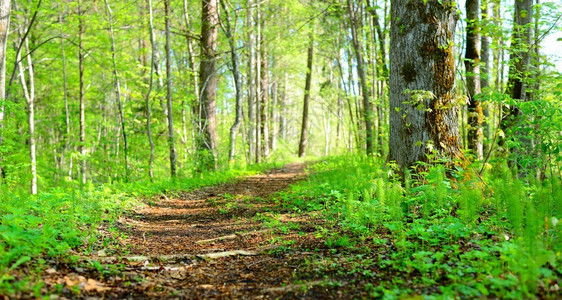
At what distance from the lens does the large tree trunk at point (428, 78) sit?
191 inches

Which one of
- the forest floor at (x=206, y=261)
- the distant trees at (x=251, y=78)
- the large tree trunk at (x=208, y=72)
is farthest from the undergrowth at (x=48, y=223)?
the large tree trunk at (x=208, y=72)

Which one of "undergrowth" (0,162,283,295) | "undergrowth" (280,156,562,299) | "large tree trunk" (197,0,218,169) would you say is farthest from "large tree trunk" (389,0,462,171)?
"large tree trunk" (197,0,218,169)

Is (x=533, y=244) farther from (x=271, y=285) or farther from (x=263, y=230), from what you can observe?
(x=263, y=230)

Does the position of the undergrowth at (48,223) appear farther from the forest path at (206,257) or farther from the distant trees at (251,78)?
the distant trees at (251,78)

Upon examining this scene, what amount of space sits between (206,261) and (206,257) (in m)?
0.06

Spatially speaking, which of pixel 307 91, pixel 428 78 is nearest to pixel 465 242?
pixel 428 78

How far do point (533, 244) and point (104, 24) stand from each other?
14.9 meters

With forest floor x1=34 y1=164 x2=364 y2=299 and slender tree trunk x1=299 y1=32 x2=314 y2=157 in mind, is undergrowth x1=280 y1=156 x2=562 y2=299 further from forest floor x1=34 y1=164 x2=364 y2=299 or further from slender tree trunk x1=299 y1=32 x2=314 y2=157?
slender tree trunk x1=299 y1=32 x2=314 y2=157

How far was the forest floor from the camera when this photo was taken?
2.57m

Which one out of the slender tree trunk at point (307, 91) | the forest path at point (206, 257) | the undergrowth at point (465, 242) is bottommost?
the forest path at point (206, 257)

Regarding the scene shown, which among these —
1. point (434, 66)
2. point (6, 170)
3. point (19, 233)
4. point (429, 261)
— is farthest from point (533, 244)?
point (6, 170)

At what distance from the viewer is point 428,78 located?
489 cm

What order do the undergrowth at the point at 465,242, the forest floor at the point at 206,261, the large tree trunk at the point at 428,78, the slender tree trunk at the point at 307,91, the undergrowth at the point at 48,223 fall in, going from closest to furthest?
1. the undergrowth at the point at 465,242
2. the undergrowth at the point at 48,223
3. the forest floor at the point at 206,261
4. the large tree trunk at the point at 428,78
5. the slender tree trunk at the point at 307,91

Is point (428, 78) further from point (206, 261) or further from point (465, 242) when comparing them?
point (206, 261)
